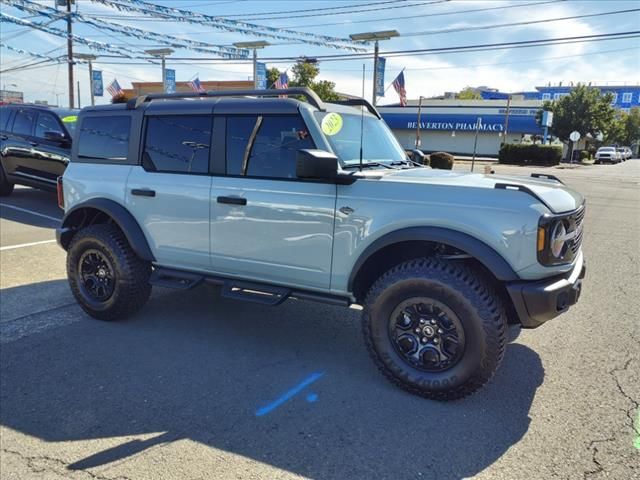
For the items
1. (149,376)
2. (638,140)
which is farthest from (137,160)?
(638,140)

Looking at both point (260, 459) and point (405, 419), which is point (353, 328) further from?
point (260, 459)

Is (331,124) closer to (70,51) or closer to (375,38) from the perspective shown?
(375,38)

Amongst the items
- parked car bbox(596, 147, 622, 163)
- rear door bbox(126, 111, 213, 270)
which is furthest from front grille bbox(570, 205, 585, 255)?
parked car bbox(596, 147, 622, 163)

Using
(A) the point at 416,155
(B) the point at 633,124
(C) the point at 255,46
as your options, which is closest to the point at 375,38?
(C) the point at 255,46

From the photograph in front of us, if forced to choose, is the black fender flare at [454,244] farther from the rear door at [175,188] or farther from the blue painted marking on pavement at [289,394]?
the rear door at [175,188]

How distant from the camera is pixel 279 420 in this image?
308cm

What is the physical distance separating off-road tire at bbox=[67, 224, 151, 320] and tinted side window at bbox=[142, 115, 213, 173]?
2.52ft

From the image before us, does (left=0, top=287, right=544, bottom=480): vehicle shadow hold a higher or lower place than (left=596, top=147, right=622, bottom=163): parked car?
lower

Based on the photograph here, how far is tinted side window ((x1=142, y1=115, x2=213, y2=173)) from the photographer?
4227 millimetres

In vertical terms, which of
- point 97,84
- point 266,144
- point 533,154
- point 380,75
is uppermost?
point 380,75

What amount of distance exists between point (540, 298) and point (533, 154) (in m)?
45.3

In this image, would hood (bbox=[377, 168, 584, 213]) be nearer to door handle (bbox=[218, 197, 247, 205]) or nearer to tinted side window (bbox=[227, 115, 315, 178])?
tinted side window (bbox=[227, 115, 315, 178])

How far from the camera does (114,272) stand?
4.55 meters

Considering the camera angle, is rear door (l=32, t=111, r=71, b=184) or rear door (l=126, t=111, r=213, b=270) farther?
rear door (l=32, t=111, r=71, b=184)
